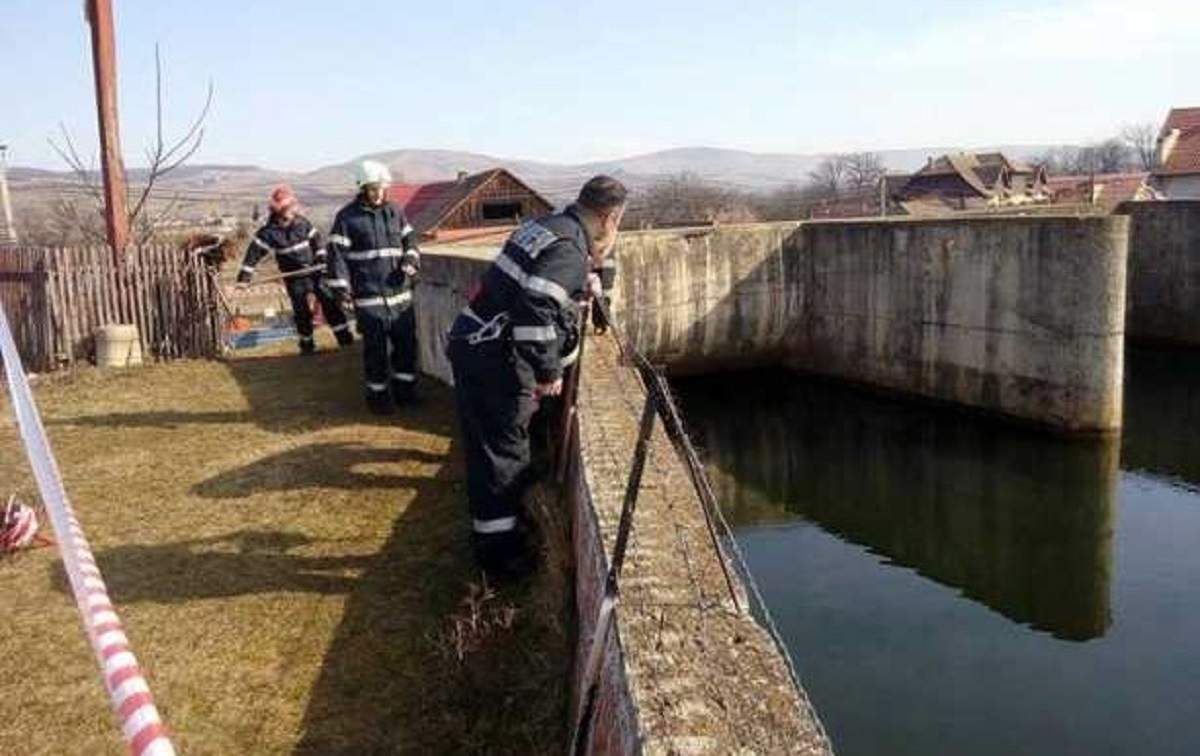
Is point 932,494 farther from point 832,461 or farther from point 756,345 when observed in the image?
point 756,345

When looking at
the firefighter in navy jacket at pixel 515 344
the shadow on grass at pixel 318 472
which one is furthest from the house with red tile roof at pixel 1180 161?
the firefighter in navy jacket at pixel 515 344

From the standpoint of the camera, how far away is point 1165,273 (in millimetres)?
17312

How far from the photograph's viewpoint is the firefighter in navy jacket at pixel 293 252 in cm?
1015

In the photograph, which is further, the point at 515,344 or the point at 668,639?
the point at 515,344

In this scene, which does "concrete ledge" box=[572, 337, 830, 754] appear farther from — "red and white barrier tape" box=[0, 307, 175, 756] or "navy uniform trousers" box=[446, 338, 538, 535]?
"red and white barrier tape" box=[0, 307, 175, 756]

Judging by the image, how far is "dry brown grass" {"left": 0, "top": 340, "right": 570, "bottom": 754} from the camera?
Answer: 154 inches

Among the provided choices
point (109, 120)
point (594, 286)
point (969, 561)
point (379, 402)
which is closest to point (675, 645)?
point (594, 286)

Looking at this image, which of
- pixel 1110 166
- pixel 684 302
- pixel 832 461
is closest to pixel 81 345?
pixel 684 302

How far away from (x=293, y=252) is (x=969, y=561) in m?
7.57

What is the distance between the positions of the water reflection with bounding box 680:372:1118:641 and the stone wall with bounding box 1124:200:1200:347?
6.16 meters

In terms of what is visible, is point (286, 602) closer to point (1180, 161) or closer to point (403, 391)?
point (403, 391)

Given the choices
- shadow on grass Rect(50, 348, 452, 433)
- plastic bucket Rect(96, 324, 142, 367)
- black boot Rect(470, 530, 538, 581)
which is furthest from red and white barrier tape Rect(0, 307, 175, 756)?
plastic bucket Rect(96, 324, 142, 367)

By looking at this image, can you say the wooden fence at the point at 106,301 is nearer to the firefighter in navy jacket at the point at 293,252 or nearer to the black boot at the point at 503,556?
the firefighter in navy jacket at the point at 293,252

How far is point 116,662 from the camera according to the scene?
187 centimetres
